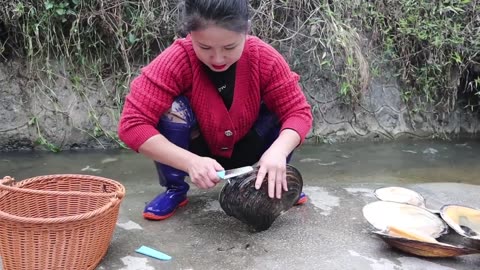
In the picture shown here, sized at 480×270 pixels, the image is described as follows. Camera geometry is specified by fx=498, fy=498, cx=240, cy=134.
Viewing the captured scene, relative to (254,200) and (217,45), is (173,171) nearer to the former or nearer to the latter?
(254,200)

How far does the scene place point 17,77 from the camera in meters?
3.67

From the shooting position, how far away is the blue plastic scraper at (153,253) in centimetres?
174

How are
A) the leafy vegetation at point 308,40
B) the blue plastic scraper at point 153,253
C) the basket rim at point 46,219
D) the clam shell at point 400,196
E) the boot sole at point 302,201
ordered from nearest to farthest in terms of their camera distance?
1. the basket rim at point 46,219
2. the blue plastic scraper at point 153,253
3. the clam shell at point 400,196
4. the boot sole at point 302,201
5. the leafy vegetation at point 308,40

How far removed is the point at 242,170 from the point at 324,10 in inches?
99.3

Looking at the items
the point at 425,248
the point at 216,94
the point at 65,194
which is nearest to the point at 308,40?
the point at 216,94

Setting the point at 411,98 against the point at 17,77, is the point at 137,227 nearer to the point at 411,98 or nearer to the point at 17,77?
the point at 17,77

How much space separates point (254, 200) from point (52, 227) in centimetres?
69

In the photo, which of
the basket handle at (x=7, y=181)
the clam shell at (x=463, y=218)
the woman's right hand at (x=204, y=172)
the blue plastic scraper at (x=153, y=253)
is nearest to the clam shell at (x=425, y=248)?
the clam shell at (x=463, y=218)

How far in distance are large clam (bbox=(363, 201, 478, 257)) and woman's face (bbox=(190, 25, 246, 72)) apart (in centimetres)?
A: 80

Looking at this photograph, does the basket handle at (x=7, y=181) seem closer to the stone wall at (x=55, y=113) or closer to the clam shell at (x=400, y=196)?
the clam shell at (x=400, y=196)

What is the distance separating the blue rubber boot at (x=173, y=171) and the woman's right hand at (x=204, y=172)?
253mm

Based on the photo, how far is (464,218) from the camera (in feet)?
6.24

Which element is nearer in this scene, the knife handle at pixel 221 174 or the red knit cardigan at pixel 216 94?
the knife handle at pixel 221 174

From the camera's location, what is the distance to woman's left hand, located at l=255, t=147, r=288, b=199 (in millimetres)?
1748
